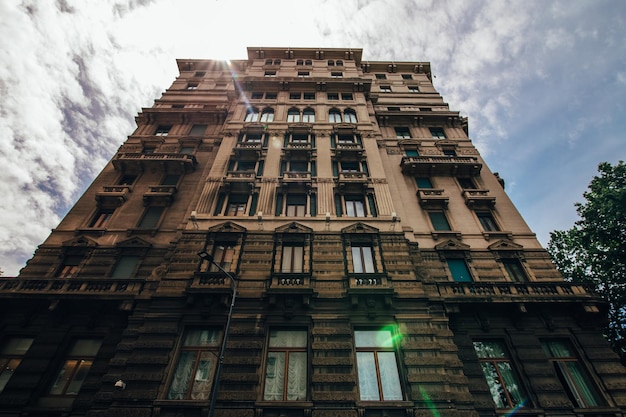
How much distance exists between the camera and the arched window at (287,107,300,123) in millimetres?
26750

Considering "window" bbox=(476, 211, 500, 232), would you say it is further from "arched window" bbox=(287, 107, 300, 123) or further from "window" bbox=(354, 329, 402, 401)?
"arched window" bbox=(287, 107, 300, 123)

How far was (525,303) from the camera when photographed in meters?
14.8

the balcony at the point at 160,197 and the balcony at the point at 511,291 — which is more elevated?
the balcony at the point at 160,197

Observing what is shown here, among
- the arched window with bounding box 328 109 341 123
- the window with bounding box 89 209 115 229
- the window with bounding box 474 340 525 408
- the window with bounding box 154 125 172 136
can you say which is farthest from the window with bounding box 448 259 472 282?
the window with bounding box 154 125 172 136

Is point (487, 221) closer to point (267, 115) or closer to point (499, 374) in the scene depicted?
point (499, 374)

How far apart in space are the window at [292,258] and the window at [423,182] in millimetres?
12270

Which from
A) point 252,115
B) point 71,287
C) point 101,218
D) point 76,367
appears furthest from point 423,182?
point 101,218

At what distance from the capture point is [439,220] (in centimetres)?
2050

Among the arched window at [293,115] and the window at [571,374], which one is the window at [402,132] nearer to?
the arched window at [293,115]

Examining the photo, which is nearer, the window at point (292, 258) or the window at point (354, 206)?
the window at point (292, 258)

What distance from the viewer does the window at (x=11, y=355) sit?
13.2 metres

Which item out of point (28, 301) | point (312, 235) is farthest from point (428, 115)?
point (28, 301)

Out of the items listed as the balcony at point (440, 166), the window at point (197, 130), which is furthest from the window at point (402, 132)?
the window at point (197, 130)

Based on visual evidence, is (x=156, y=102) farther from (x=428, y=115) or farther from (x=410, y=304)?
(x=410, y=304)
